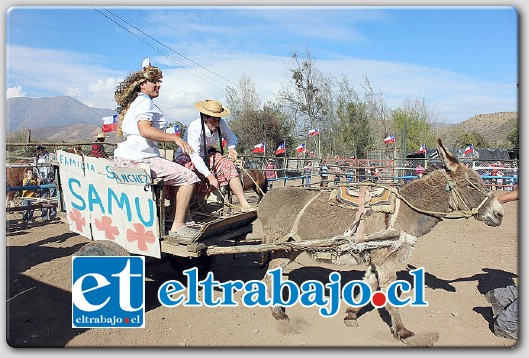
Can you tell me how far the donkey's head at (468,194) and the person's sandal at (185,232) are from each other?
2.80 metres

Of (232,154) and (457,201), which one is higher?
(232,154)

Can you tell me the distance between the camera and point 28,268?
6.59 meters

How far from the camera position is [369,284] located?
188 inches

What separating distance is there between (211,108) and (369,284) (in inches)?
112

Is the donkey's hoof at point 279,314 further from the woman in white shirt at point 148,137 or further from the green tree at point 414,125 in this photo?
the green tree at point 414,125

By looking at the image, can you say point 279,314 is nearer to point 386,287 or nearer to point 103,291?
point 386,287

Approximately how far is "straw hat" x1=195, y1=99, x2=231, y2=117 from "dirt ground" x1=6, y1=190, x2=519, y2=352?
6.45ft

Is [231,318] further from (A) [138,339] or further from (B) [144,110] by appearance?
(B) [144,110]

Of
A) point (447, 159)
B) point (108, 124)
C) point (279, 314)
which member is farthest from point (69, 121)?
point (447, 159)

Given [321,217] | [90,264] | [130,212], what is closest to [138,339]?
[90,264]

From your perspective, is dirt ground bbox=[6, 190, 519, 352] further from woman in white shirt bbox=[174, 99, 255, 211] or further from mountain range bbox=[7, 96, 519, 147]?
mountain range bbox=[7, 96, 519, 147]

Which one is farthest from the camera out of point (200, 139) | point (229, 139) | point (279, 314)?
point (229, 139)

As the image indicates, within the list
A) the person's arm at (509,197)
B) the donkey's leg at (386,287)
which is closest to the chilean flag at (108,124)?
the donkey's leg at (386,287)

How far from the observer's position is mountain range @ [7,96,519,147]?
11.5m
